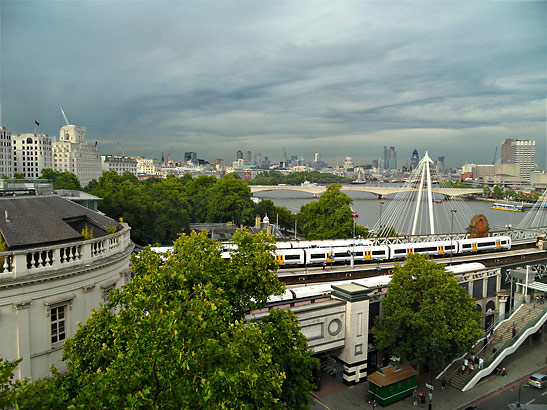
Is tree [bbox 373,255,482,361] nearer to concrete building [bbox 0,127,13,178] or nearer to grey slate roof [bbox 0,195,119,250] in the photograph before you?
grey slate roof [bbox 0,195,119,250]

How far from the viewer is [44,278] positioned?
13.8 meters

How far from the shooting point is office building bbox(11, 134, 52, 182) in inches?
5177

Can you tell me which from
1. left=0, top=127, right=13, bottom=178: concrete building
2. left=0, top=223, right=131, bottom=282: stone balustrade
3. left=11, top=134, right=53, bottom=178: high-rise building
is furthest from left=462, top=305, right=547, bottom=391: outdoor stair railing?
left=11, top=134, right=53, bottom=178: high-rise building

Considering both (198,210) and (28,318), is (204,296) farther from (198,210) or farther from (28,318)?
(198,210)

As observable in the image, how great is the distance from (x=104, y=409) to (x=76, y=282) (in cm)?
720

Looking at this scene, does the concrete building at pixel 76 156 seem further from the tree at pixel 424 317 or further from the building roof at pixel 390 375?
the building roof at pixel 390 375

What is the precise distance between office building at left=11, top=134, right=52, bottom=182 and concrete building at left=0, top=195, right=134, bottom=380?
132606 millimetres

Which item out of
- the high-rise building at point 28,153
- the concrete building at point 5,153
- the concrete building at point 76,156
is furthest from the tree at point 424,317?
the concrete building at point 76,156

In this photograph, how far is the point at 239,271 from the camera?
1539 cm

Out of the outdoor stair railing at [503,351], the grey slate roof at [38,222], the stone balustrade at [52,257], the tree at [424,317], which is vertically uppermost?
the grey slate roof at [38,222]

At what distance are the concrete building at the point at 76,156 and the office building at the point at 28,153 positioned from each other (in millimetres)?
9857

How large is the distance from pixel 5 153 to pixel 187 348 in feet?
440

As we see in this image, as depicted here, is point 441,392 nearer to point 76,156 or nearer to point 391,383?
point 391,383

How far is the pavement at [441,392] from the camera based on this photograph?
901 inches
